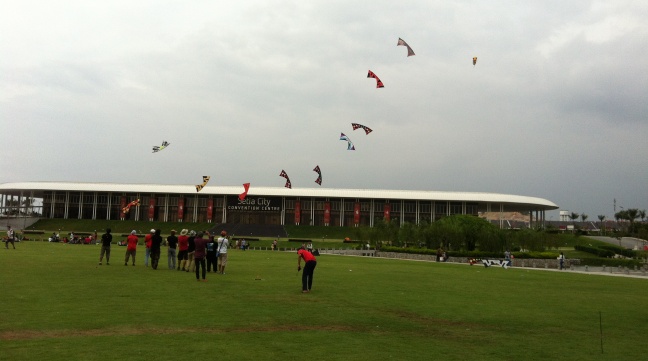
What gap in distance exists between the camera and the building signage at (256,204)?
102 meters

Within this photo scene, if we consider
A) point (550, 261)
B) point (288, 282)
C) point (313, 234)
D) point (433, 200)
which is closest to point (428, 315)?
point (288, 282)

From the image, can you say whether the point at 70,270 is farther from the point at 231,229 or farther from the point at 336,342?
the point at 231,229

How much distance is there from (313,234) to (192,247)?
67681 mm

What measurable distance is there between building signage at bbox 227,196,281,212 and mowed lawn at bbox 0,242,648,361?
272 ft

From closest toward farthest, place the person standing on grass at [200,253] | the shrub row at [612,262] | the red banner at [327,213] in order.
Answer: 1. the person standing on grass at [200,253]
2. the shrub row at [612,262]
3. the red banner at [327,213]

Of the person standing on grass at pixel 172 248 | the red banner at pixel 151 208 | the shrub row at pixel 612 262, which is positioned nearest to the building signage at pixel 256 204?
the red banner at pixel 151 208

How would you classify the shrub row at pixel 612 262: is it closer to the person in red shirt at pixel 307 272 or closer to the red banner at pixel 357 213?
the person in red shirt at pixel 307 272

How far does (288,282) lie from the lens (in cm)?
1972

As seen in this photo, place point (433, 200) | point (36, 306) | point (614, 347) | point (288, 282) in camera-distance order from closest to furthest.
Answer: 1. point (614, 347)
2. point (36, 306)
3. point (288, 282)
4. point (433, 200)

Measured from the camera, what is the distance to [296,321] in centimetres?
1158

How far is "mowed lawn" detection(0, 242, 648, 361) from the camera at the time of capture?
353 inches

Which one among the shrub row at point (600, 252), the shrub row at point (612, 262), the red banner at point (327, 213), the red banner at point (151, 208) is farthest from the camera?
the red banner at point (151, 208)

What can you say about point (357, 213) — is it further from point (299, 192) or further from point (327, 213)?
point (299, 192)

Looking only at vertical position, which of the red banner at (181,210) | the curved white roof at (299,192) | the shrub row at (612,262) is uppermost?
the curved white roof at (299,192)
